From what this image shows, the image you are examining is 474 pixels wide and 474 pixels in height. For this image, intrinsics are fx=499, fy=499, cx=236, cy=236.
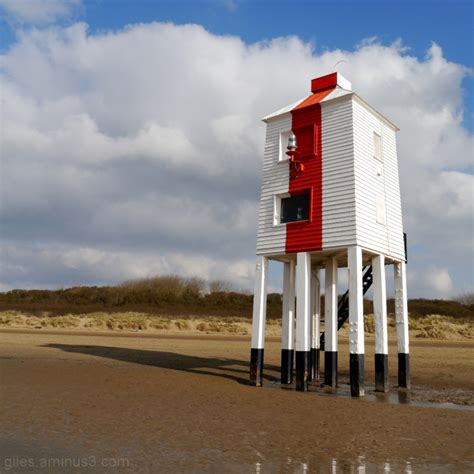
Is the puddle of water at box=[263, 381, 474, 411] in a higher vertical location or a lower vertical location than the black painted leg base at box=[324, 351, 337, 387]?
lower

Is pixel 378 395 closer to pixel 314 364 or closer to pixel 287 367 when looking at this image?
pixel 287 367

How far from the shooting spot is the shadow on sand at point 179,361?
20.3 m

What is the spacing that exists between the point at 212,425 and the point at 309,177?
31.5 ft

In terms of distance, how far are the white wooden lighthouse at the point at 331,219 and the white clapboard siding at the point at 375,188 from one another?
0.04m

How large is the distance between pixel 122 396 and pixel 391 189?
11.7 meters

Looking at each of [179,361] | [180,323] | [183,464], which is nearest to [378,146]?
[179,361]

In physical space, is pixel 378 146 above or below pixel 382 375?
above

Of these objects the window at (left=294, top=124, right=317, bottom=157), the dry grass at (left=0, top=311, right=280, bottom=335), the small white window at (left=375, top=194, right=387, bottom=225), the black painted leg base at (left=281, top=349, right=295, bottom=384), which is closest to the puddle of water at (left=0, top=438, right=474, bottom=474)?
the black painted leg base at (left=281, top=349, right=295, bottom=384)

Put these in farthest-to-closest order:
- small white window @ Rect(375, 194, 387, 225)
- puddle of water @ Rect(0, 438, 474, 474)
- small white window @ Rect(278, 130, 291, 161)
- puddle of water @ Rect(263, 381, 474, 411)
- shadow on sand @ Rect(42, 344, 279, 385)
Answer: shadow on sand @ Rect(42, 344, 279, 385) < small white window @ Rect(278, 130, 291, 161) < small white window @ Rect(375, 194, 387, 225) < puddle of water @ Rect(263, 381, 474, 411) < puddle of water @ Rect(0, 438, 474, 474)

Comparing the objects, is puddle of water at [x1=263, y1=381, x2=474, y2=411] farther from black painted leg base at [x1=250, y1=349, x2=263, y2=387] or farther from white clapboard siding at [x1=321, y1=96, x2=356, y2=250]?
white clapboard siding at [x1=321, y1=96, x2=356, y2=250]

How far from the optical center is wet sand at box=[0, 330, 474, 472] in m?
7.76

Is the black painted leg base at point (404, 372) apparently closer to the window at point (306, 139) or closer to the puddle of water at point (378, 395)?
the puddle of water at point (378, 395)

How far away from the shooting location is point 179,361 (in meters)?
24.5

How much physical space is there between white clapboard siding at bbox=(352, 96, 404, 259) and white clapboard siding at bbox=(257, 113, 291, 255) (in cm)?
274
